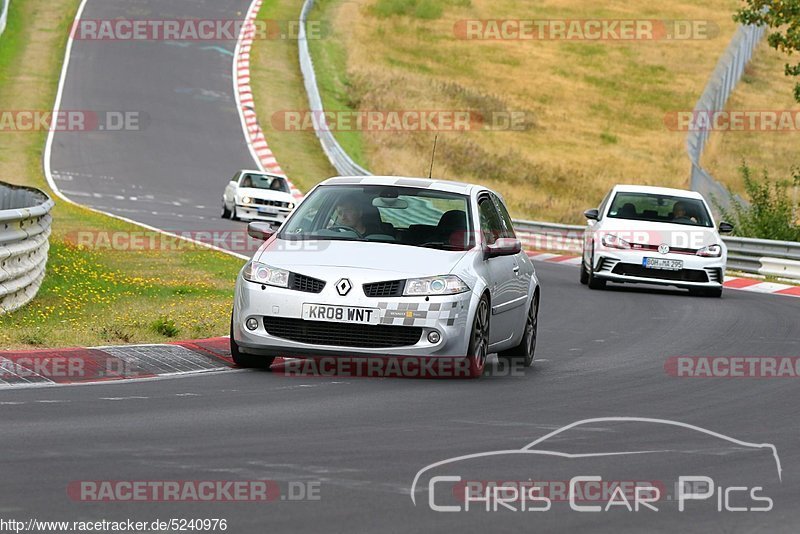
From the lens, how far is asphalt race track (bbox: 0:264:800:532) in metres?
6.54

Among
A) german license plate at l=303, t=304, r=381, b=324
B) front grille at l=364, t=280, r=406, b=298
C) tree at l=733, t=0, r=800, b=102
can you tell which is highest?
tree at l=733, t=0, r=800, b=102

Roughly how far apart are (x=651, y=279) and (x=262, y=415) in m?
14.3

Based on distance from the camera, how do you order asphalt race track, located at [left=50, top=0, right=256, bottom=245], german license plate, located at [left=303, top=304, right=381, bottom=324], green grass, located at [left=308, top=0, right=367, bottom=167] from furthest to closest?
1. green grass, located at [left=308, top=0, right=367, bottom=167]
2. asphalt race track, located at [left=50, top=0, right=256, bottom=245]
3. german license plate, located at [left=303, top=304, right=381, bottom=324]

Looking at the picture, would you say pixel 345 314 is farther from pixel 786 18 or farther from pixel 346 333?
pixel 786 18

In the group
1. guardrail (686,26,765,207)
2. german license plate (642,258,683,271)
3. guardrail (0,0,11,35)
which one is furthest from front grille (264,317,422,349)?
guardrail (0,0,11,35)

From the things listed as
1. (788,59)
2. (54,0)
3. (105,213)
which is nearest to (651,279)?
(105,213)

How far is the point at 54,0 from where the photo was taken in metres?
62.8

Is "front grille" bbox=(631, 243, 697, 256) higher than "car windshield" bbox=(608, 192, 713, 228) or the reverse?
the reverse

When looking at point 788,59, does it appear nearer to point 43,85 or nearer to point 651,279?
point 43,85

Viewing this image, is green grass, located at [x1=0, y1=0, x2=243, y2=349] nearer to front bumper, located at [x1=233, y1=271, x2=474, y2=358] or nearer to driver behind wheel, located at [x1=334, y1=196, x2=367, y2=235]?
front bumper, located at [x1=233, y1=271, x2=474, y2=358]

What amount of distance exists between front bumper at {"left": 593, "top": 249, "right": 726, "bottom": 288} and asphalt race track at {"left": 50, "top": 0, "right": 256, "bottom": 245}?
9595 millimetres

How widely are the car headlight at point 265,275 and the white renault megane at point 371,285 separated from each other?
1cm

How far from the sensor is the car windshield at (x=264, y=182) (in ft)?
115

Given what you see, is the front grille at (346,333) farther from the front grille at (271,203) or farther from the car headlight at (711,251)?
the front grille at (271,203)
